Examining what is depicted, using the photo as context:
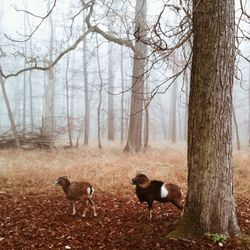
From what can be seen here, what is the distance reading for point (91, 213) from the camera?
6.43m

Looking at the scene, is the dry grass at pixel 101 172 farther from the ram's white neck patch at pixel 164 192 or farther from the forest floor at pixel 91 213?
the ram's white neck patch at pixel 164 192

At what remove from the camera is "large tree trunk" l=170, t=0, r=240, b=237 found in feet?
15.2

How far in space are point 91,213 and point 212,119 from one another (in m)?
2.99

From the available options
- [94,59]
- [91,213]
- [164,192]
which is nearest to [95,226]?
[91,213]

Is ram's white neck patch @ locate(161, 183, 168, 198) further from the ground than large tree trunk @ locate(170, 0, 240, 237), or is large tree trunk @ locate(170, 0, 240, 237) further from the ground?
large tree trunk @ locate(170, 0, 240, 237)

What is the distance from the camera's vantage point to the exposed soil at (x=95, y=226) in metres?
4.84

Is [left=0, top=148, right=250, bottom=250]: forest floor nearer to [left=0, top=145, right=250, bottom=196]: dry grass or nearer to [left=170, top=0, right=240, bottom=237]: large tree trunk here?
[left=0, top=145, right=250, bottom=196]: dry grass

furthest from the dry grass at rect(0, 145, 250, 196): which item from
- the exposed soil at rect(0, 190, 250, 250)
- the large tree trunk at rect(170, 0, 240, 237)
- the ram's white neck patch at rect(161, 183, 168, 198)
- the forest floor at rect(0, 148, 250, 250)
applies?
the large tree trunk at rect(170, 0, 240, 237)

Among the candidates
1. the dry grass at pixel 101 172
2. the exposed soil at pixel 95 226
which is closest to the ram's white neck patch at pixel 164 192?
the exposed soil at pixel 95 226

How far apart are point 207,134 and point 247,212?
101 inches

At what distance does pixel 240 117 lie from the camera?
60.9 meters

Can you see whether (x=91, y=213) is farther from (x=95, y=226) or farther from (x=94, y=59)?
(x=94, y=59)

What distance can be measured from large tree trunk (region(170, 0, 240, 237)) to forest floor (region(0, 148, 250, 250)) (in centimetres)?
38

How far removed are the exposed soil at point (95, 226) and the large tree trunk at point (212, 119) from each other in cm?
38
